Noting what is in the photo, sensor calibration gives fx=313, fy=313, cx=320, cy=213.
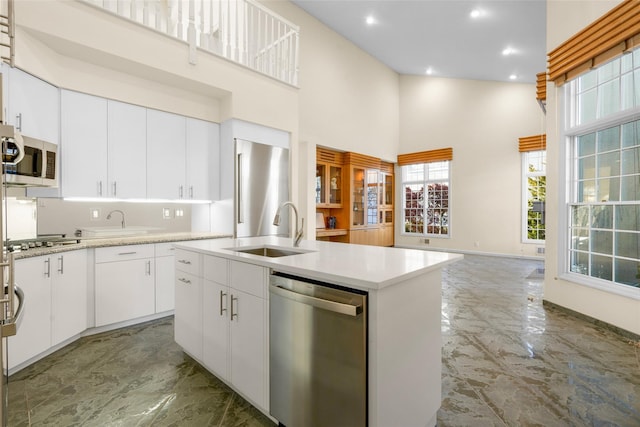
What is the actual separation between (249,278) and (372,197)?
6.49 metres

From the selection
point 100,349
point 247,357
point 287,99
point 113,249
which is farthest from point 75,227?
point 287,99

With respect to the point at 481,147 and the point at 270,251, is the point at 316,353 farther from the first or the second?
the point at 481,147

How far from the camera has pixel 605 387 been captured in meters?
2.06

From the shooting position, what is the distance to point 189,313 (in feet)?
7.80

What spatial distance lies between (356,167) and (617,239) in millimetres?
4921

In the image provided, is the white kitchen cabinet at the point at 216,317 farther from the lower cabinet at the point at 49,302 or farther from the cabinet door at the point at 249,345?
the lower cabinet at the point at 49,302

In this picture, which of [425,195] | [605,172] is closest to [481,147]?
[425,195]

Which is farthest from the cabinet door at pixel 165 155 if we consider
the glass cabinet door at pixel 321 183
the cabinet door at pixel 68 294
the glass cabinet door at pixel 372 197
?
the glass cabinet door at pixel 372 197

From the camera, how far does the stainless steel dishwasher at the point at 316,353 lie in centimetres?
131

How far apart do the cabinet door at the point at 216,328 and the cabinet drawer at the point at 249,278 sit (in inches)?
5.0

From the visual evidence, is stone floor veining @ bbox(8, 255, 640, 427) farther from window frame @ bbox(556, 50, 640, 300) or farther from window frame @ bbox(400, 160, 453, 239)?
window frame @ bbox(400, 160, 453, 239)

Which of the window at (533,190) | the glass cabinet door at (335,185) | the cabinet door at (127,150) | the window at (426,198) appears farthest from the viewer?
the window at (426,198)

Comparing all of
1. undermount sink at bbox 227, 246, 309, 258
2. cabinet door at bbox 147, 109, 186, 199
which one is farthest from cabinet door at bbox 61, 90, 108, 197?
undermount sink at bbox 227, 246, 309, 258

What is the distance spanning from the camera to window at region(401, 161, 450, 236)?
8.19 meters
